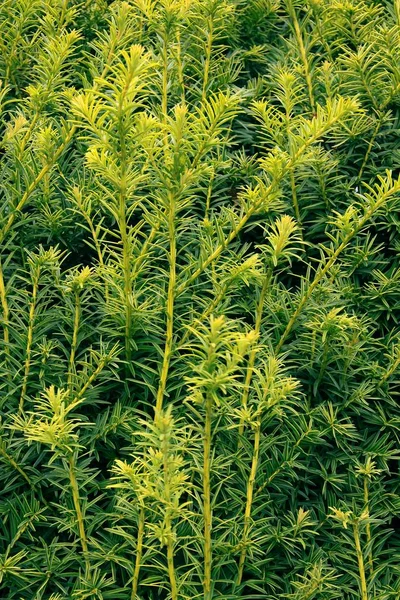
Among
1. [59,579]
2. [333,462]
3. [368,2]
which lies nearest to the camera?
[59,579]

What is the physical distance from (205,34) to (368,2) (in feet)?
2.14

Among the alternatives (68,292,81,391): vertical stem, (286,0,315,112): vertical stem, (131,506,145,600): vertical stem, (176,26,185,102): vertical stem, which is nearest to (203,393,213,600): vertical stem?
(131,506,145,600): vertical stem

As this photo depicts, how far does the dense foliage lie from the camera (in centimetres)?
148

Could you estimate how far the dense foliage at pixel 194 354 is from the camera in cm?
148

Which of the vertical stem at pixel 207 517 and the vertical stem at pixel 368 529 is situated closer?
the vertical stem at pixel 207 517

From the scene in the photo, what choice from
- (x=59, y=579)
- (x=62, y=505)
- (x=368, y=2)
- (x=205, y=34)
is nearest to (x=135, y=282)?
(x=62, y=505)

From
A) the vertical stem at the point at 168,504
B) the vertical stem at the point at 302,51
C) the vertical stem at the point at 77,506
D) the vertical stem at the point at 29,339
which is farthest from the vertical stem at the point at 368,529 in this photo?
the vertical stem at the point at 302,51

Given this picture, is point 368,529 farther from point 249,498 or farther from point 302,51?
point 302,51

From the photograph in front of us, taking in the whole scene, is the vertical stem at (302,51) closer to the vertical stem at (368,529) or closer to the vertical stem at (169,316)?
the vertical stem at (169,316)

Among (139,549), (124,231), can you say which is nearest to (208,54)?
(124,231)

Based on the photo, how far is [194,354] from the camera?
1394mm

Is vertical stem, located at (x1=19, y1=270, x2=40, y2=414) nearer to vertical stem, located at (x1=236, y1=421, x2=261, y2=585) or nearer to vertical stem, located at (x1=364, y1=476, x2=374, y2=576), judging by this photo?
vertical stem, located at (x1=236, y1=421, x2=261, y2=585)

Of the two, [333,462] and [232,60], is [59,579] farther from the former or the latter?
[232,60]

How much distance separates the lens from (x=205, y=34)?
6.72 ft
